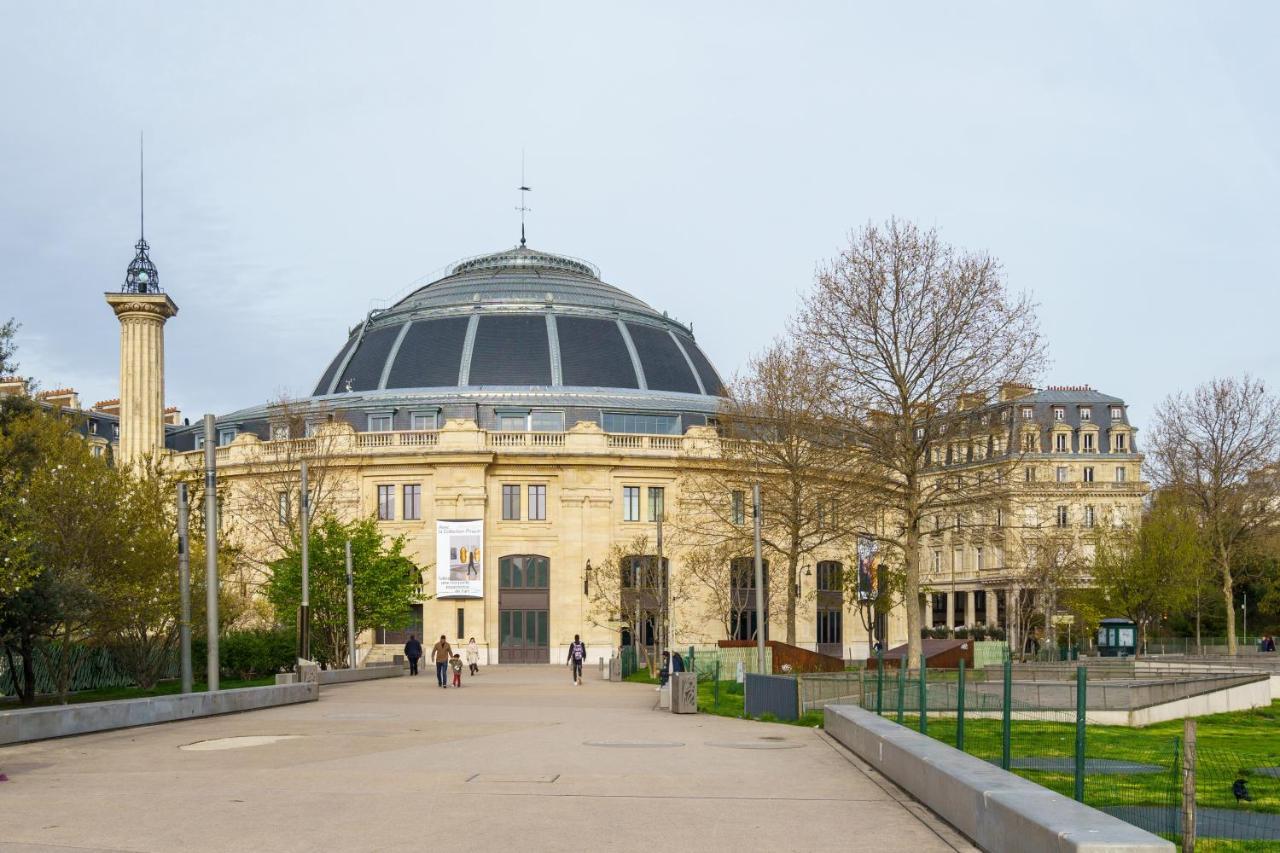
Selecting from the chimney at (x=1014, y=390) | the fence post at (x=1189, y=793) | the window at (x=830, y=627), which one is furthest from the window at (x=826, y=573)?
the fence post at (x=1189, y=793)

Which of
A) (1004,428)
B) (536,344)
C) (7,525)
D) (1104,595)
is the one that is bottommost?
(1104,595)

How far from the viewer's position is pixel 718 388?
9275cm

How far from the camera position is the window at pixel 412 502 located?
76.4m

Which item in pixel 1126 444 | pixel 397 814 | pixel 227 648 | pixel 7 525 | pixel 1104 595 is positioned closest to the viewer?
pixel 397 814

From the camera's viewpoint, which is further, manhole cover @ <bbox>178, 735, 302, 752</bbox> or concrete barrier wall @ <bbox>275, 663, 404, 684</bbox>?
concrete barrier wall @ <bbox>275, 663, 404, 684</bbox>

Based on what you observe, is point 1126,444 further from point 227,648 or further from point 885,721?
point 885,721

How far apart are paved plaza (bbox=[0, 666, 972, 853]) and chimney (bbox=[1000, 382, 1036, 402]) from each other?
59.1 ft

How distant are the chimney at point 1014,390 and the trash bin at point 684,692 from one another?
50.5ft

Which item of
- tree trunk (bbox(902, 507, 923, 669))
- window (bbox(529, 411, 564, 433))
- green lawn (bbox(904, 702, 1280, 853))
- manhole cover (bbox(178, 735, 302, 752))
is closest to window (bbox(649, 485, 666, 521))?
window (bbox(529, 411, 564, 433))

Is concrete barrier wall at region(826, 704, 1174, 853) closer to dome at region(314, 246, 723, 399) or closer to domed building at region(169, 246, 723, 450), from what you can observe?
domed building at region(169, 246, 723, 450)

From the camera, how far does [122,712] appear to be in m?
24.4

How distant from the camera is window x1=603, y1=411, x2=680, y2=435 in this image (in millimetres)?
81500

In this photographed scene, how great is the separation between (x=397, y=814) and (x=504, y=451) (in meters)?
62.9

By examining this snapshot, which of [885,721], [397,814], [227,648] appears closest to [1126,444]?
[227,648]
